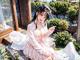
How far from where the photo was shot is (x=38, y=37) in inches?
117

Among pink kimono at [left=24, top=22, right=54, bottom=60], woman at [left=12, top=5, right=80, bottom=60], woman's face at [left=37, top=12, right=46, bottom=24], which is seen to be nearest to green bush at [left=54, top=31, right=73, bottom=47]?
woman at [left=12, top=5, right=80, bottom=60]

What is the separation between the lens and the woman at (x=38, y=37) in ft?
9.43

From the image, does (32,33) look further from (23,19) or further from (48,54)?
(23,19)

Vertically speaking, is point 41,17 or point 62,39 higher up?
point 41,17

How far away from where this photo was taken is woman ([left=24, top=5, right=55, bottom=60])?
2874 mm

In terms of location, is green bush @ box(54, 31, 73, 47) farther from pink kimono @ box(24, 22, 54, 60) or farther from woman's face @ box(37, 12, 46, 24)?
woman's face @ box(37, 12, 46, 24)

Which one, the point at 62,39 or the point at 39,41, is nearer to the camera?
the point at 39,41

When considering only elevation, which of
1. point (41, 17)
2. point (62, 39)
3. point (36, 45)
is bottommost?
point (62, 39)

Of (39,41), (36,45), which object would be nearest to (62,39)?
(39,41)

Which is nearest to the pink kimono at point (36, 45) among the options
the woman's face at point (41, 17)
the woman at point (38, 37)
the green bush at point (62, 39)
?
the woman at point (38, 37)

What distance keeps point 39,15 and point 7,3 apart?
15.9 feet

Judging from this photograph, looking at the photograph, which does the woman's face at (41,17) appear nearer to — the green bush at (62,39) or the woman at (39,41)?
the woman at (39,41)

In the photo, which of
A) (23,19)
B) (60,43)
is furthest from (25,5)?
(60,43)

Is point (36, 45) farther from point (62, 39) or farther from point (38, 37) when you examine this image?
point (62, 39)
